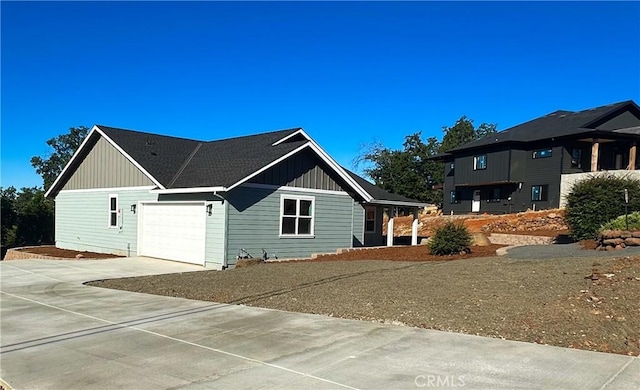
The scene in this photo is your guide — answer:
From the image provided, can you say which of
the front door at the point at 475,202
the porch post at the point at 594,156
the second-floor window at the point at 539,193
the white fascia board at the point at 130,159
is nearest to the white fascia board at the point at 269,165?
the white fascia board at the point at 130,159

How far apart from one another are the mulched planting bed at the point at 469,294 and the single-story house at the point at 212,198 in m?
2.74

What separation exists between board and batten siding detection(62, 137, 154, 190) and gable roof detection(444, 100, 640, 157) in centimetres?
2549

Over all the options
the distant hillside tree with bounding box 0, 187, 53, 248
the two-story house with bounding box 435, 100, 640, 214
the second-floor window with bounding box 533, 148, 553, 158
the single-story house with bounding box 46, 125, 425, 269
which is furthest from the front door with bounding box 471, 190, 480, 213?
the distant hillside tree with bounding box 0, 187, 53, 248

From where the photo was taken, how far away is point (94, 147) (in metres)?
21.6

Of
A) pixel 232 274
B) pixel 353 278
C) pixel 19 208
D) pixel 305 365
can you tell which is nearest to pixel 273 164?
pixel 232 274

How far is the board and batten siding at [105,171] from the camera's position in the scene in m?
19.1

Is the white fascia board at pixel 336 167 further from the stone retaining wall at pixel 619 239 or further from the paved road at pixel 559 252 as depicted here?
the stone retaining wall at pixel 619 239

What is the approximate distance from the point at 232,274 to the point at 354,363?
8083 mm

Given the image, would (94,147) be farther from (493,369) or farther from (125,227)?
(493,369)

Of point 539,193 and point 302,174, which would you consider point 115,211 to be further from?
point 539,193

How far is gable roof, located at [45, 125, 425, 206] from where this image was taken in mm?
16203

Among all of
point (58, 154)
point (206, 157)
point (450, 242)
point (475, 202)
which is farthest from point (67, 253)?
point (58, 154)

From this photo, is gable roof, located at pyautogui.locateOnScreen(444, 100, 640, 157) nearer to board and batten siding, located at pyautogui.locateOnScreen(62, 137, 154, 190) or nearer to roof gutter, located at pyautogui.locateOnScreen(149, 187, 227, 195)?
roof gutter, located at pyautogui.locateOnScreen(149, 187, 227, 195)

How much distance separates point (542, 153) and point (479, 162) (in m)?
4.82
